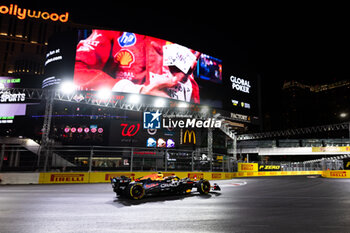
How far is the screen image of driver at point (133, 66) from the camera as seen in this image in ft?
89.2

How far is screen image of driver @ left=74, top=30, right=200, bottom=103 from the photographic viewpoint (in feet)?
89.2

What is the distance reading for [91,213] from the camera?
239 inches

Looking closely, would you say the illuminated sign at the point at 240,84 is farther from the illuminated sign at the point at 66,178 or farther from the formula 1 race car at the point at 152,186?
the formula 1 race car at the point at 152,186

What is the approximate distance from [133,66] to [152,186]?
2226cm

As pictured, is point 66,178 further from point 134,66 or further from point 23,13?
point 23,13

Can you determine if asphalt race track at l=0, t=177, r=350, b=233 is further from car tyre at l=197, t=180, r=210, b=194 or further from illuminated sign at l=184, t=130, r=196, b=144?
illuminated sign at l=184, t=130, r=196, b=144

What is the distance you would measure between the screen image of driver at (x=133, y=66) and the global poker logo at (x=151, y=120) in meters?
2.70

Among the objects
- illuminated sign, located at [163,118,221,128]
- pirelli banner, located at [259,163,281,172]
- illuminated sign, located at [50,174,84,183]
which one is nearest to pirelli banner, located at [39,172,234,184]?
illuminated sign, located at [50,174,84,183]

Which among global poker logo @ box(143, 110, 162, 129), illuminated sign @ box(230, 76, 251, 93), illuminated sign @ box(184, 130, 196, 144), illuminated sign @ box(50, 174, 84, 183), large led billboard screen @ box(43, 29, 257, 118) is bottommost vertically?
illuminated sign @ box(50, 174, 84, 183)

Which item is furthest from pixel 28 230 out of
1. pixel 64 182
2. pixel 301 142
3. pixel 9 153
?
pixel 301 142

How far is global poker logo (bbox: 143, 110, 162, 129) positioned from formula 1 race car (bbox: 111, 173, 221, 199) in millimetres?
20001

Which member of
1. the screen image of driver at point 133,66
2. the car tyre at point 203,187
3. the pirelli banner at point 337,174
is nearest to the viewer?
the car tyre at point 203,187

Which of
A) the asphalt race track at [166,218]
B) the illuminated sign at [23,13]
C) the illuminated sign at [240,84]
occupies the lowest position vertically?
the asphalt race track at [166,218]

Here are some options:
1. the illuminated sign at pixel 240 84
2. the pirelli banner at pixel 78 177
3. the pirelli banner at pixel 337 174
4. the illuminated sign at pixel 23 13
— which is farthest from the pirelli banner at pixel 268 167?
the illuminated sign at pixel 23 13
